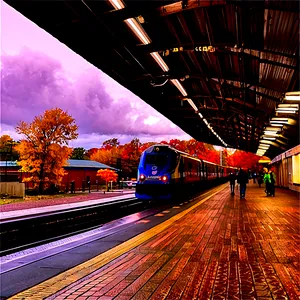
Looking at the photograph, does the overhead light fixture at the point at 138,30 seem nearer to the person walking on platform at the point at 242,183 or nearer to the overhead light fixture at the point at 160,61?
the overhead light fixture at the point at 160,61

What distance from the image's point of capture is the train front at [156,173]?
57.4 ft

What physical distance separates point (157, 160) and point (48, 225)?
7.48 metres

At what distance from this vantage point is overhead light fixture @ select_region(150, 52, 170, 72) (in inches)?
410

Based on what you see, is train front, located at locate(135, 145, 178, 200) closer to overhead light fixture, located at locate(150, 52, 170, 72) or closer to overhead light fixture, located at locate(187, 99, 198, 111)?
overhead light fixture, located at locate(187, 99, 198, 111)

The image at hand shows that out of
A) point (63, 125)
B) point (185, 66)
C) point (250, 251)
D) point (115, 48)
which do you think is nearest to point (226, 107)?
point (185, 66)

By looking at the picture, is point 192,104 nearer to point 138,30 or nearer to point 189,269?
point 138,30

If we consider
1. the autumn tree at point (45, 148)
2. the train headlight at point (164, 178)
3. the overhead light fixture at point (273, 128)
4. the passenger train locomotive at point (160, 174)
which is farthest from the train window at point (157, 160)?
the autumn tree at point (45, 148)

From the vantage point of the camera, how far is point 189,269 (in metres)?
4.70

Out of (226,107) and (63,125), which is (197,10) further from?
(63,125)

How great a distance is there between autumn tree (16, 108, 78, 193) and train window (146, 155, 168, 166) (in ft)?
48.6

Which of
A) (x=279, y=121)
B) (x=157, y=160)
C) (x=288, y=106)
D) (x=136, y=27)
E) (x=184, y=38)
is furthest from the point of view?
(x=157, y=160)

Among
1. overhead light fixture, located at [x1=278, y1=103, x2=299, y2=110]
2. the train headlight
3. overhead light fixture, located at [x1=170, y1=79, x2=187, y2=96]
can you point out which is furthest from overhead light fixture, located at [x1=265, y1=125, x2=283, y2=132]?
overhead light fixture, located at [x1=278, y1=103, x2=299, y2=110]

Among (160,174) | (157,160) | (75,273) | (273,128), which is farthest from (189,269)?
(157,160)

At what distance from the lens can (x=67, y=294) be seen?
12.5 ft
